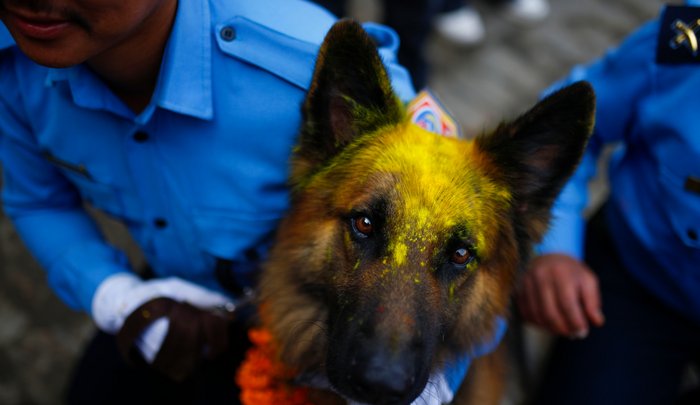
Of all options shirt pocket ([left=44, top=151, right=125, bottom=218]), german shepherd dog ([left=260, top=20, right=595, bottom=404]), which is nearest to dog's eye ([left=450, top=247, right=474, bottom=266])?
german shepherd dog ([left=260, top=20, right=595, bottom=404])

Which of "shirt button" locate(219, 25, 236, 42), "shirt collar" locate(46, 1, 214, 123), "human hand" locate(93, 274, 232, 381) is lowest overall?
"human hand" locate(93, 274, 232, 381)

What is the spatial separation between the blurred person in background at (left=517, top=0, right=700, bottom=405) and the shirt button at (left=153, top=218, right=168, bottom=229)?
4.50 feet

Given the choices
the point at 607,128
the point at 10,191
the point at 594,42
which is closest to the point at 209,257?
the point at 10,191

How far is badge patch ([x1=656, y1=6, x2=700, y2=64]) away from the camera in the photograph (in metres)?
1.95

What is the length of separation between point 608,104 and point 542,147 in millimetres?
744

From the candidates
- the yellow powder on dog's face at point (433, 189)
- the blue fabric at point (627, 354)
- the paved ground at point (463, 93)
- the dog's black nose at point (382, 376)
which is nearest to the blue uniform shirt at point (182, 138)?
the yellow powder on dog's face at point (433, 189)

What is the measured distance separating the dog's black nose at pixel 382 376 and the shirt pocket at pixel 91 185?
1180 millimetres

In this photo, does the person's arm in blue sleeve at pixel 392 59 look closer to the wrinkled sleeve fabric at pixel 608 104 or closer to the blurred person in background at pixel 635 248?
the wrinkled sleeve fabric at pixel 608 104

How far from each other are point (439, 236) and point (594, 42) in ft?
12.9

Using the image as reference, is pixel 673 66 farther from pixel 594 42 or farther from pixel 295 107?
pixel 594 42

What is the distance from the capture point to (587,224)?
2812 millimetres

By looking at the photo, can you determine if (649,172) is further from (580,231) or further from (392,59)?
(392,59)

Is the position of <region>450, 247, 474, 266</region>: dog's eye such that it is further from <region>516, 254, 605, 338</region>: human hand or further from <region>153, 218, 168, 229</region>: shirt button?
<region>153, 218, 168, 229</region>: shirt button

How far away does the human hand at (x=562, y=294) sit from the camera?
7.21ft
